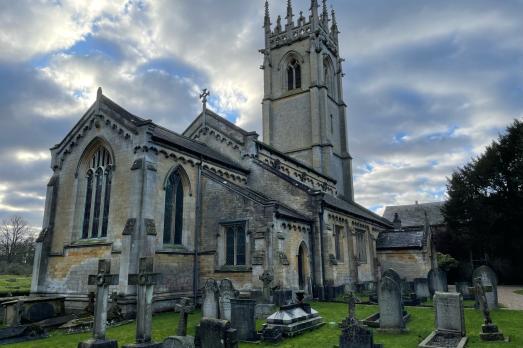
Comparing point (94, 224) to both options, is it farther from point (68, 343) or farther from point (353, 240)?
point (353, 240)

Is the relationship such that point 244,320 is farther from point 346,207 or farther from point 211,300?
point 346,207

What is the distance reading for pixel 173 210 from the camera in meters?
20.1

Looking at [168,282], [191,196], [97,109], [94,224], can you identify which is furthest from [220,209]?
[97,109]

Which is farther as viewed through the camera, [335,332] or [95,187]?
[95,187]

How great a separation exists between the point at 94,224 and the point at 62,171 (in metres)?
4.33

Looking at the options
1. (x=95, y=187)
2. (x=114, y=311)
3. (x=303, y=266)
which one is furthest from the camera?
(x=303, y=266)

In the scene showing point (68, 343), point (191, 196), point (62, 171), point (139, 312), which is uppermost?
point (62, 171)

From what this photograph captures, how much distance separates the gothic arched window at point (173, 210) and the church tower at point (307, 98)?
21.2m

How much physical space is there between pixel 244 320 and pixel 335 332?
3209mm

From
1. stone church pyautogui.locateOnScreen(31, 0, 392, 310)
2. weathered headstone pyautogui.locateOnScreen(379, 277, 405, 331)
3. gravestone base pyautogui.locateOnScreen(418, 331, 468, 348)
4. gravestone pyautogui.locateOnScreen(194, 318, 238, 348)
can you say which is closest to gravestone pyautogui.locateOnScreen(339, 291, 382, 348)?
gravestone base pyautogui.locateOnScreen(418, 331, 468, 348)

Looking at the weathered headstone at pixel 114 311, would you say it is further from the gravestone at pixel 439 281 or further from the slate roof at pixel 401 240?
the slate roof at pixel 401 240

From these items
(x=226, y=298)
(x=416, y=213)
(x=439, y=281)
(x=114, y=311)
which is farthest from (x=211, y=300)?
(x=416, y=213)

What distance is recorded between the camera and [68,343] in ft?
39.5

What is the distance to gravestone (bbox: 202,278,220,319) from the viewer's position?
42.9ft
